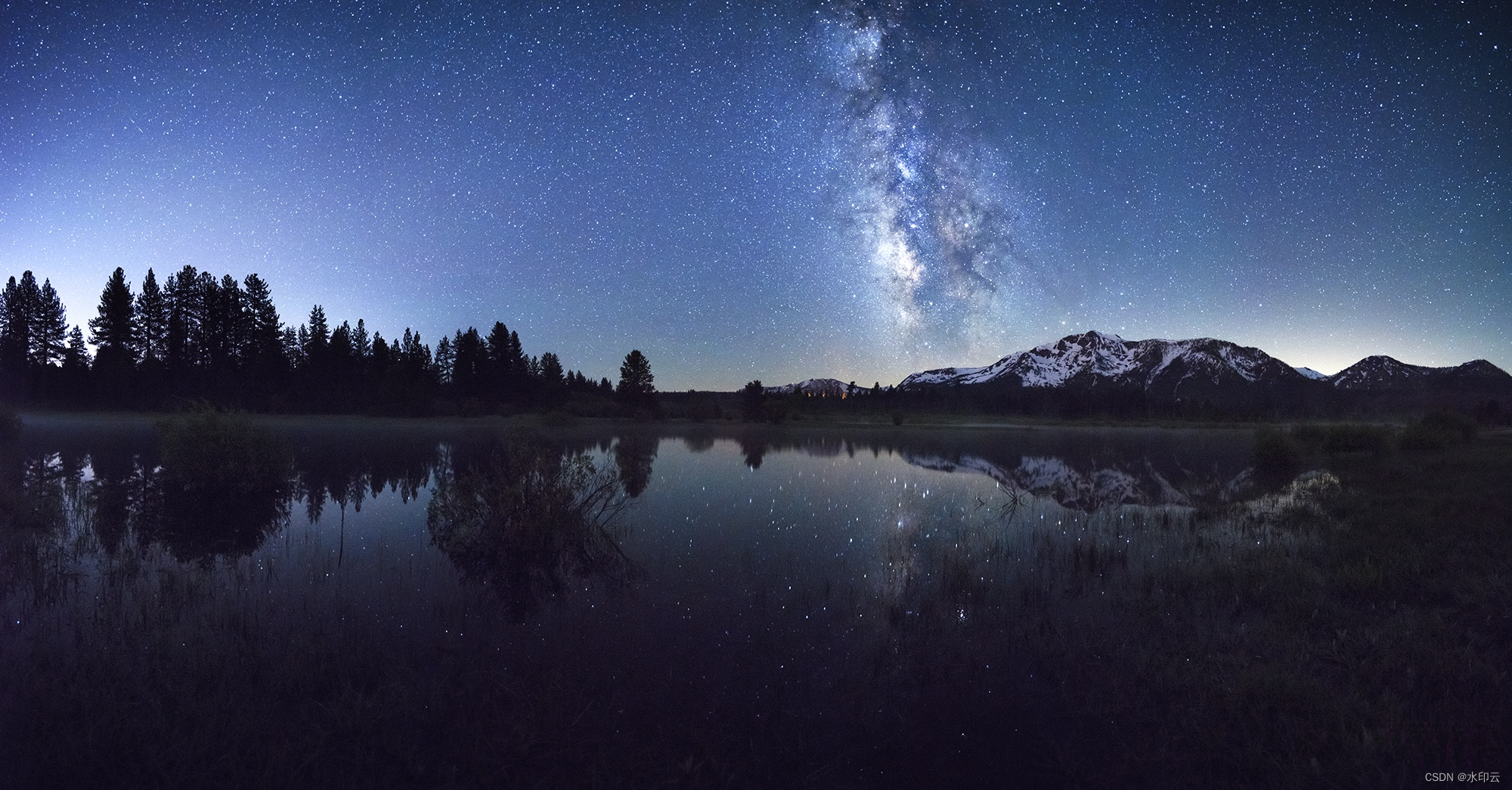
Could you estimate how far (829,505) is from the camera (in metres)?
18.3

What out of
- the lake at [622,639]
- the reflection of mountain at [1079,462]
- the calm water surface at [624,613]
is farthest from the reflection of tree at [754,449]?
the lake at [622,639]

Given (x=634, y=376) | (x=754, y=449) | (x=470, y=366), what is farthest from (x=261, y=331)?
(x=754, y=449)

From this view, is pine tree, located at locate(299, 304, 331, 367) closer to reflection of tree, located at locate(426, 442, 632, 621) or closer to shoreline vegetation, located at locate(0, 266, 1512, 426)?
shoreline vegetation, located at locate(0, 266, 1512, 426)

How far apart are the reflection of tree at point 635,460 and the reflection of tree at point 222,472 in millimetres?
9900

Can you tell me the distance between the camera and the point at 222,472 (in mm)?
19047

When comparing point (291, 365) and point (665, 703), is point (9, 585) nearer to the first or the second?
point (665, 703)

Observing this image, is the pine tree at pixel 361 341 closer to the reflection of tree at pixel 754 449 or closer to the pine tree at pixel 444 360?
the pine tree at pixel 444 360

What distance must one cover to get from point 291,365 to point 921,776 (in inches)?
3797

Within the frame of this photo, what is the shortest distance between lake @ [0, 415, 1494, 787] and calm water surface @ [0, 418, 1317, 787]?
51mm

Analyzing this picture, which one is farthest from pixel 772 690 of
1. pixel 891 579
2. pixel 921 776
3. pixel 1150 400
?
pixel 1150 400

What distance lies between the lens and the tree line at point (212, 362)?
64562mm

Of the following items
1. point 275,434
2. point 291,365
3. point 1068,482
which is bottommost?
point 1068,482

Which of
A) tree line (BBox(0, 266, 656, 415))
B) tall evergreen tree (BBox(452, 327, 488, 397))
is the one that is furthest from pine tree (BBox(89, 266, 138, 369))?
tall evergreen tree (BBox(452, 327, 488, 397))

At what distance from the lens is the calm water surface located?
5.12m
